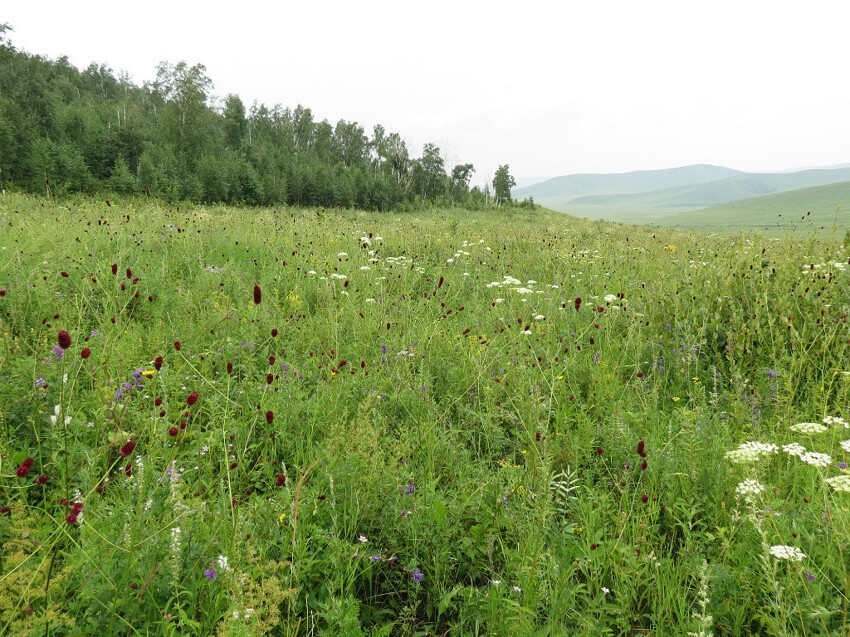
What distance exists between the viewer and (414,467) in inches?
94.6

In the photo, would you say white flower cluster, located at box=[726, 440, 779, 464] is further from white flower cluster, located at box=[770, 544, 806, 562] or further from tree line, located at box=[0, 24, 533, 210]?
tree line, located at box=[0, 24, 533, 210]

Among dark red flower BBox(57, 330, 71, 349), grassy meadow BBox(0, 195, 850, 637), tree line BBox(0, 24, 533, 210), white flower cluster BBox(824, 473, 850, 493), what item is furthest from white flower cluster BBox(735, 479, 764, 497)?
tree line BBox(0, 24, 533, 210)

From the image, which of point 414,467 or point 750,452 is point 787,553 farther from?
point 414,467

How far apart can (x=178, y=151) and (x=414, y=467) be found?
43.9 m

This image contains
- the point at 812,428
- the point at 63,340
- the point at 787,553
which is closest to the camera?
the point at 63,340

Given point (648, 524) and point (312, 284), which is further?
point (312, 284)

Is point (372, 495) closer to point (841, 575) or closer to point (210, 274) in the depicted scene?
point (841, 575)

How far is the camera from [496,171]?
6131 centimetres

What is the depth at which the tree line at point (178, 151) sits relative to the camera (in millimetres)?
31031

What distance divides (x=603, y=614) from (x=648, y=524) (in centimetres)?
63

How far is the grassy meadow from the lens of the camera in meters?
1.47

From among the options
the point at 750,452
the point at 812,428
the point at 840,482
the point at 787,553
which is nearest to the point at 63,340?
the point at 787,553

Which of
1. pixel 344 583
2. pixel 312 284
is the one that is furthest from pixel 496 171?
pixel 344 583

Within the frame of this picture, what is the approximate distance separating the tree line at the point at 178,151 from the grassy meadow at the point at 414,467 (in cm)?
1845
